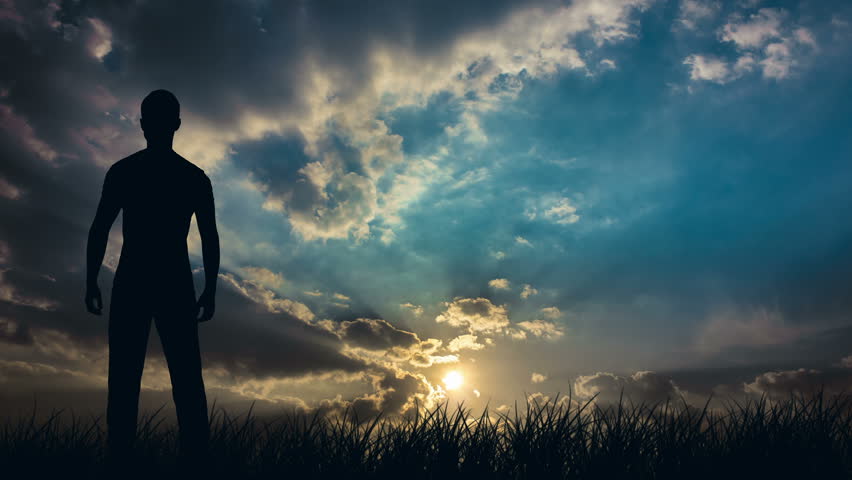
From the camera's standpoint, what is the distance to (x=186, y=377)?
5.48m

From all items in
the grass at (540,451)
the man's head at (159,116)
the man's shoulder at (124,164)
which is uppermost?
the man's head at (159,116)

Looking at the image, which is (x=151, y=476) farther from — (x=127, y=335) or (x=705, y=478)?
(x=705, y=478)

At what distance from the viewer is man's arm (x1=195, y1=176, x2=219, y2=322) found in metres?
5.89

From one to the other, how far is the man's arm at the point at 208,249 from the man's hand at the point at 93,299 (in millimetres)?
1042

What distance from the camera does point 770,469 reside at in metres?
4.53

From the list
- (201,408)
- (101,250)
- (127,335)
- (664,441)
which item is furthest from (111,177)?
(664,441)

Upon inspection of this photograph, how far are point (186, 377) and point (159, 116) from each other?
8.87ft

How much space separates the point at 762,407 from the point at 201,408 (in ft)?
17.9

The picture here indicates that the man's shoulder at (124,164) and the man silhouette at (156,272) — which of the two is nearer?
the man silhouette at (156,272)

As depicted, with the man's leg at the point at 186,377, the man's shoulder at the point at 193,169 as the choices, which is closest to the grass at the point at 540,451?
the man's leg at the point at 186,377

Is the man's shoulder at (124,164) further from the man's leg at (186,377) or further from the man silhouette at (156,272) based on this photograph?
the man's leg at (186,377)

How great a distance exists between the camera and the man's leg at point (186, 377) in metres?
5.41

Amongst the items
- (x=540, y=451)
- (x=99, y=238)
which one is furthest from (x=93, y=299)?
(x=540, y=451)

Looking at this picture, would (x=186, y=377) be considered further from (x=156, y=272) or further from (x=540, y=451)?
(x=540, y=451)
